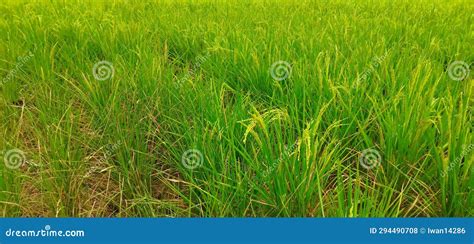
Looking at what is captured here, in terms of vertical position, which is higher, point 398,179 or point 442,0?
point 442,0

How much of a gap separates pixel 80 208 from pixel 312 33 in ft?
6.64

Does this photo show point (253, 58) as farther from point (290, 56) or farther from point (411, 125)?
point (411, 125)

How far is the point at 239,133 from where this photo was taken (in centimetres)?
164

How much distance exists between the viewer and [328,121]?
5.84 ft

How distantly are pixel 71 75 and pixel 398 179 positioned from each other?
179cm

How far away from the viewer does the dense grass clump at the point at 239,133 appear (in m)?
1.38

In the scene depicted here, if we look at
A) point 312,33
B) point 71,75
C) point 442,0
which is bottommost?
point 71,75

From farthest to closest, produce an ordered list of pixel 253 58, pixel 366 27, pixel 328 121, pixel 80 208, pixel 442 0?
pixel 442 0, pixel 366 27, pixel 253 58, pixel 328 121, pixel 80 208

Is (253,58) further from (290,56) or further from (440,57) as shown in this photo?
(440,57)

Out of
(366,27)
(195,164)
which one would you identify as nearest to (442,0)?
(366,27)

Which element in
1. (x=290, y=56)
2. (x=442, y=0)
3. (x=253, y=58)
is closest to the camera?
(x=253, y=58)

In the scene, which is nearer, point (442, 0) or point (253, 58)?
point (253, 58)

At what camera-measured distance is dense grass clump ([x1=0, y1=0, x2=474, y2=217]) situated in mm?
1384

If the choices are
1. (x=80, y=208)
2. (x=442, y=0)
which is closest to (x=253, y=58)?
(x=80, y=208)
